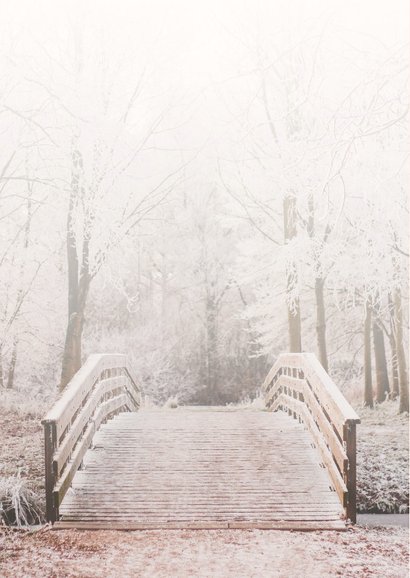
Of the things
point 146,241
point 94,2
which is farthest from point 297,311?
point 146,241

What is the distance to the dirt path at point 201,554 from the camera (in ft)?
15.5

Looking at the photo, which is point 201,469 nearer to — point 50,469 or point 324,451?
point 324,451

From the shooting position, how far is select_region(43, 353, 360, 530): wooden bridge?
6.04 metres

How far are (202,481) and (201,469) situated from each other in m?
0.37

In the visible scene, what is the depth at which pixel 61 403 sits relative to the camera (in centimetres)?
662

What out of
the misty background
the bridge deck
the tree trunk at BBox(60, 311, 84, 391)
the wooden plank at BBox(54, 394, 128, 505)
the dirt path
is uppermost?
the misty background

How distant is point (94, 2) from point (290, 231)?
6.33 metres

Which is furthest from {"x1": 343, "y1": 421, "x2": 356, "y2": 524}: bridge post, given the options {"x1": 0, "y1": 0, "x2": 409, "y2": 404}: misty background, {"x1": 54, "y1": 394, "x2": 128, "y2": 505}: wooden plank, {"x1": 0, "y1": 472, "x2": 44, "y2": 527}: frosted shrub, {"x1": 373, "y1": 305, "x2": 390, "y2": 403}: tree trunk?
{"x1": 373, "y1": 305, "x2": 390, "y2": 403}: tree trunk

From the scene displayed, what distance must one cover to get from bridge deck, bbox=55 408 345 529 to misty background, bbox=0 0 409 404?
292 centimetres

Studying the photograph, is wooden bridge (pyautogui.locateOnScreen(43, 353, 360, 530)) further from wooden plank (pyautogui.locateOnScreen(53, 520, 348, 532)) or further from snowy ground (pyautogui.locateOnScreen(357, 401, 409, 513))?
snowy ground (pyautogui.locateOnScreen(357, 401, 409, 513))

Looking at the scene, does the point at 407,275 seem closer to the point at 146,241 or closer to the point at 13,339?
the point at 13,339

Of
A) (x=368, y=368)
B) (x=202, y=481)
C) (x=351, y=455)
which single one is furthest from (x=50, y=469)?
(x=368, y=368)

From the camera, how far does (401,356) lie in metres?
14.5

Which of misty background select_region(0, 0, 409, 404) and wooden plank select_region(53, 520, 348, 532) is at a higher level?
misty background select_region(0, 0, 409, 404)
